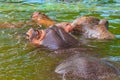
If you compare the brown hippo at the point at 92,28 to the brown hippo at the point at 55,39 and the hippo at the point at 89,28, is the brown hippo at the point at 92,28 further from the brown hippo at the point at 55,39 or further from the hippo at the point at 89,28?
the brown hippo at the point at 55,39

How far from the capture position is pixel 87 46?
27.1 feet

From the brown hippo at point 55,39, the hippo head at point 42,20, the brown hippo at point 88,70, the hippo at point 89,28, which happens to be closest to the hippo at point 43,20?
the hippo head at point 42,20

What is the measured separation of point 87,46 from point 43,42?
99 cm

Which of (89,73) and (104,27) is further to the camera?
(104,27)

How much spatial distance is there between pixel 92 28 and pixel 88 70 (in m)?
4.16

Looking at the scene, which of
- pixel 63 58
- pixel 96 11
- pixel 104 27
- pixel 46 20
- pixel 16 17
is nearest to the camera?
pixel 63 58

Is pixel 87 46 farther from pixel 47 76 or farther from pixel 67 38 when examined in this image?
pixel 47 76

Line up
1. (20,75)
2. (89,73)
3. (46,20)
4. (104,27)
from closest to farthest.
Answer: (89,73)
(20,75)
(104,27)
(46,20)

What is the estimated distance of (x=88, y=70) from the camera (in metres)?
5.73

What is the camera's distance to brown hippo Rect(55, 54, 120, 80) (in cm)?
566

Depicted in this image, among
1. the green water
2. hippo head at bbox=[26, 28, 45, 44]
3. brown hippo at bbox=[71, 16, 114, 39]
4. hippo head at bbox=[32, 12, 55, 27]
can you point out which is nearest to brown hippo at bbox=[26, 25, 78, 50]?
hippo head at bbox=[26, 28, 45, 44]

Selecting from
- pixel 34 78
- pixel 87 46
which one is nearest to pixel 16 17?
pixel 87 46

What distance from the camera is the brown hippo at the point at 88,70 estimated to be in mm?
5664

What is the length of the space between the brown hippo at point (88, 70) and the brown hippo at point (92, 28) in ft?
10.9
